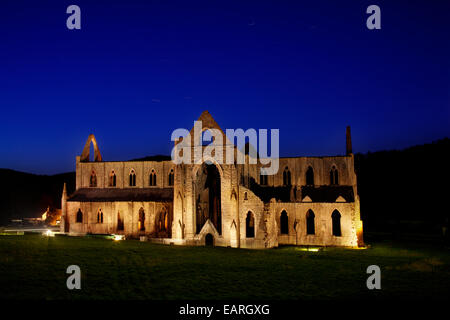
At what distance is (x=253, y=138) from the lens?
46.0m

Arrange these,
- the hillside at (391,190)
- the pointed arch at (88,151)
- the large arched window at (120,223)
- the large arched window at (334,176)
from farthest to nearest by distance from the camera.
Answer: the hillside at (391,190) → the pointed arch at (88,151) → the large arched window at (120,223) → the large arched window at (334,176)

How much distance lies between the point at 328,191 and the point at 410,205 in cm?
4888

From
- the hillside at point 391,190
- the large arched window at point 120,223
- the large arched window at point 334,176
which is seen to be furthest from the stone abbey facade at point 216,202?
the hillside at point 391,190

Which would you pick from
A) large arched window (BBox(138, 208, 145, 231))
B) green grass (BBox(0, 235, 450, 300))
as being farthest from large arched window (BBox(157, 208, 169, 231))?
green grass (BBox(0, 235, 450, 300))

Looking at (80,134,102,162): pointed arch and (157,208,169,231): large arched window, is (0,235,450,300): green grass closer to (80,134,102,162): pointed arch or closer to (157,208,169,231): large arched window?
(157,208,169,231): large arched window

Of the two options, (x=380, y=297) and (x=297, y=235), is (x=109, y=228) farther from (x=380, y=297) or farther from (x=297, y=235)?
(x=380, y=297)

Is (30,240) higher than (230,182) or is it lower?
lower

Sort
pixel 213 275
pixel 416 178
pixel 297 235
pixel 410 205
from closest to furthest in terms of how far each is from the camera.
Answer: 1. pixel 213 275
2. pixel 297 235
3. pixel 410 205
4. pixel 416 178

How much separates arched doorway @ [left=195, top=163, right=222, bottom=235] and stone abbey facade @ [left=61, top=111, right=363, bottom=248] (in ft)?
0.40

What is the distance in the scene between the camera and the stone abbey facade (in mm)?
41594

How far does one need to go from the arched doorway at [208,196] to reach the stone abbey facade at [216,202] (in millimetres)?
A: 123

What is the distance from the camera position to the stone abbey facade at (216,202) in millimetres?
41594

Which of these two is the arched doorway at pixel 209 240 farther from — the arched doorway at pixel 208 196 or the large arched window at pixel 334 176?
the large arched window at pixel 334 176
